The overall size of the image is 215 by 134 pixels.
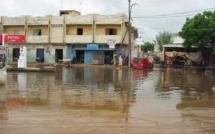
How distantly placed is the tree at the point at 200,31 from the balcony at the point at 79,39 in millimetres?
12796

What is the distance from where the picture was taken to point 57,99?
16844 mm

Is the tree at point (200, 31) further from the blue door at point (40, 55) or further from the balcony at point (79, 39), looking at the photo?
the blue door at point (40, 55)

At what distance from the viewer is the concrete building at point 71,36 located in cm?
6000

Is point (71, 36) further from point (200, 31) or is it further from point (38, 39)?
point (200, 31)

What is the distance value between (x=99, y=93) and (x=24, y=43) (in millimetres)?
45575

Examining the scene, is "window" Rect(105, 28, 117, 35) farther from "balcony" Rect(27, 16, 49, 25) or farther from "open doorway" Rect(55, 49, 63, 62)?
"balcony" Rect(27, 16, 49, 25)

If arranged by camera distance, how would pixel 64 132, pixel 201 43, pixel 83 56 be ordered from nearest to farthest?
pixel 64 132, pixel 201 43, pixel 83 56

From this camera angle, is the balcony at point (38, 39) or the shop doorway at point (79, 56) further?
the balcony at point (38, 39)

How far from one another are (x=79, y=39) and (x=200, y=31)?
1739 cm

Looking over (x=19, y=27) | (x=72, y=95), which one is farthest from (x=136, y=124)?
A: (x=19, y=27)

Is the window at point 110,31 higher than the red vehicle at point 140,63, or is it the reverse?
the window at point 110,31

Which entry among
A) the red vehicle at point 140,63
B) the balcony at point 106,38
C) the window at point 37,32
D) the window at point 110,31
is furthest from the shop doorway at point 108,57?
the window at point 37,32

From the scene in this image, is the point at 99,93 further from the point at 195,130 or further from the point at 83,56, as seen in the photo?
the point at 83,56

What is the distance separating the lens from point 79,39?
61.0 metres
